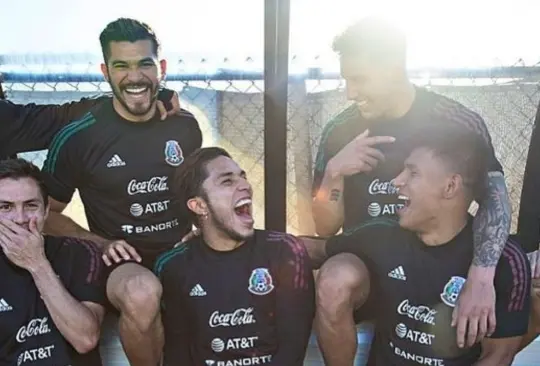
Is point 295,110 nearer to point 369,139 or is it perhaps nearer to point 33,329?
point 369,139

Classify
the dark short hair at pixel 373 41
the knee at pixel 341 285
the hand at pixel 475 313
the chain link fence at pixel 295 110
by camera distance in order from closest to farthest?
the hand at pixel 475 313, the knee at pixel 341 285, the dark short hair at pixel 373 41, the chain link fence at pixel 295 110

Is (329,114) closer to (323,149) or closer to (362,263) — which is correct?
(323,149)

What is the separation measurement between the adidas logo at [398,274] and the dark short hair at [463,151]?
30 cm

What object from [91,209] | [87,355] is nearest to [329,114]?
[91,209]

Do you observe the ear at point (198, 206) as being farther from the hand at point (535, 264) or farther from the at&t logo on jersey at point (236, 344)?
the hand at point (535, 264)

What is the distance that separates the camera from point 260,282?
2131mm

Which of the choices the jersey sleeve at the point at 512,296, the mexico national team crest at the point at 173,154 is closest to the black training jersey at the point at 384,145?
the jersey sleeve at the point at 512,296

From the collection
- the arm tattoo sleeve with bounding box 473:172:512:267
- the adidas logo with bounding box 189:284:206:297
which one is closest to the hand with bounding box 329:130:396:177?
the arm tattoo sleeve with bounding box 473:172:512:267

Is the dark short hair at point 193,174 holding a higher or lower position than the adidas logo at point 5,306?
higher

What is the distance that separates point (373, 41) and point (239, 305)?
0.95m

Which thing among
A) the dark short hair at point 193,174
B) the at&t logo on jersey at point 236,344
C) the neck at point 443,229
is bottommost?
the at&t logo on jersey at point 236,344

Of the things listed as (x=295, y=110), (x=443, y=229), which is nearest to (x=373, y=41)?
(x=295, y=110)

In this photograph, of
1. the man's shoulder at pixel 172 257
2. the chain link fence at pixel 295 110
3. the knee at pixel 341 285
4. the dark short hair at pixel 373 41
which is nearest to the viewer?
the knee at pixel 341 285

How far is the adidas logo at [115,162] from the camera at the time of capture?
7.95 ft
